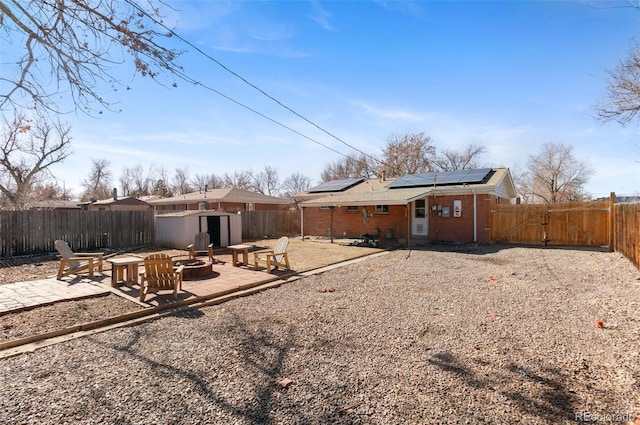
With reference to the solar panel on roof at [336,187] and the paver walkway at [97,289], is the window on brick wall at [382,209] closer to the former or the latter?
the solar panel on roof at [336,187]

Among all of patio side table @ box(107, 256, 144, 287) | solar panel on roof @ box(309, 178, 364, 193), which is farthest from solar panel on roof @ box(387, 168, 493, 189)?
patio side table @ box(107, 256, 144, 287)

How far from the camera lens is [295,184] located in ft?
192

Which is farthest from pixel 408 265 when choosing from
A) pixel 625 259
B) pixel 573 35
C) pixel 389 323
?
pixel 573 35

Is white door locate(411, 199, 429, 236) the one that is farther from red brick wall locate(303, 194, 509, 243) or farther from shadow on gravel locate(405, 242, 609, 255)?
shadow on gravel locate(405, 242, 609, 255)

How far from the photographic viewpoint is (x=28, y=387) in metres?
3.32

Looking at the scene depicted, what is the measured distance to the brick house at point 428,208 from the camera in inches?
602

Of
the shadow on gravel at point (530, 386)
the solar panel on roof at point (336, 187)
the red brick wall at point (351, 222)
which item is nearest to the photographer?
the shadow on gravel at point (530, 386)

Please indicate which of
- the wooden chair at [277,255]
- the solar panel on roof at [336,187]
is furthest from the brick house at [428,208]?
the wooden chair at [277,255]

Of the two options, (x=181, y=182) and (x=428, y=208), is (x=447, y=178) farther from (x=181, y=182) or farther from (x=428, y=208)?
(x=181, y=182)

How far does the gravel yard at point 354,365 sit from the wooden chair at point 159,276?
1127 mm

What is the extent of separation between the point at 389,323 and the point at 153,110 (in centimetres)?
687

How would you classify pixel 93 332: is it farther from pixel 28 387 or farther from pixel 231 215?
pixel 231 215

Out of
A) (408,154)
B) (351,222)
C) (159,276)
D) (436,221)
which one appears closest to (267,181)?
(408,154)

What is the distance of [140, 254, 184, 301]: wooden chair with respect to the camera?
6410 millimetres
